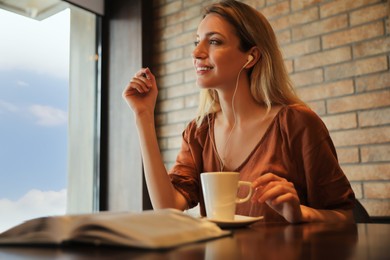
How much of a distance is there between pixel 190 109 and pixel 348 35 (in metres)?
1.17

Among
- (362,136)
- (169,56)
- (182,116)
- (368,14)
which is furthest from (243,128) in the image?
(169,56)

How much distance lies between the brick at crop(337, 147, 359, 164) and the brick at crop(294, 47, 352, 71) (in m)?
0.48

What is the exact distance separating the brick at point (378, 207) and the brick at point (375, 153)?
0.20 meters

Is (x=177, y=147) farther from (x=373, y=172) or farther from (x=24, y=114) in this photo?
(x=373, y=172)

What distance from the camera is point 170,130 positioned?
3158 mm

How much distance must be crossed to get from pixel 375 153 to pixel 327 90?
0.43 m

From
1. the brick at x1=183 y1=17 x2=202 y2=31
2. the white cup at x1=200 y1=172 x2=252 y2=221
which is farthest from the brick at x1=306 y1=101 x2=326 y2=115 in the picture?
the white cup at x1=200 y1=172 x2=252 y2=221

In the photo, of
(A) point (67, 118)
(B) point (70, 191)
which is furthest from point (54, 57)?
(B) point (70, 191)

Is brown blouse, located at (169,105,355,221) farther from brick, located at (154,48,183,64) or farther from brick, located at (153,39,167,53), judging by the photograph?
brick, located at (153,39,167,53)

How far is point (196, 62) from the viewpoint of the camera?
157 centimetres

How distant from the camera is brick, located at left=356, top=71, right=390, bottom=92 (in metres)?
2.16

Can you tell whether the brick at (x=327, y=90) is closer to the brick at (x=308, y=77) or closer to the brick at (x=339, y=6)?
the brick at (x=308, y=77)

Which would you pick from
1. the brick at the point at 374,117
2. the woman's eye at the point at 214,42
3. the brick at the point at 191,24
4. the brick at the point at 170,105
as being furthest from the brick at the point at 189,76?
the woman's eye at the point at 214,42

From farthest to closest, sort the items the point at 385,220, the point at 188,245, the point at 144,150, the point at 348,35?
the point at 348,35 < the point at 385,220 < the point at 144,150 < the point at 188,245
